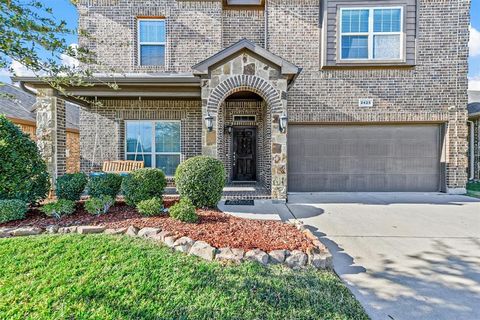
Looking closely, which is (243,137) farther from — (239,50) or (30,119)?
(30,119)

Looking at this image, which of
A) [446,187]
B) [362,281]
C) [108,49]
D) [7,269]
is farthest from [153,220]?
[446,187]

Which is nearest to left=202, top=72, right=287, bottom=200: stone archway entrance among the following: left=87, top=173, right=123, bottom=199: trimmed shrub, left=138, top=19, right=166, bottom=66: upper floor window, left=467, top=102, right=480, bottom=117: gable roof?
left=87, top=173, right=123, bottom=199: trimmed shrub

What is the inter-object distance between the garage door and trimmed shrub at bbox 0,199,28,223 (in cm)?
729

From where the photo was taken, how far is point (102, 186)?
18.0ft

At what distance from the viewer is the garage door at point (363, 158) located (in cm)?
920

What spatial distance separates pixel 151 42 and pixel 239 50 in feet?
15.1

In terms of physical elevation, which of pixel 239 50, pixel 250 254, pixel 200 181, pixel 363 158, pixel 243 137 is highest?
pixel 239 50

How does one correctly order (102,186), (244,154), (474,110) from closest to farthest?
(102,186)
(244,154)
(474,110)

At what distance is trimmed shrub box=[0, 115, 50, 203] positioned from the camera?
190 inches

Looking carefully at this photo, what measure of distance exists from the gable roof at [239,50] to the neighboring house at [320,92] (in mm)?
1413

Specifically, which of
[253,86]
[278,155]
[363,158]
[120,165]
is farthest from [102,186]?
[363,158]

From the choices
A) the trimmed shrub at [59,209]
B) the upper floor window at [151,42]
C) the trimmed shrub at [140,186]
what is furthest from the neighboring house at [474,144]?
the trimmed shrub at [59,209]

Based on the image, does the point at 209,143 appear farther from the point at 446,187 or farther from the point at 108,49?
the point at 446,187

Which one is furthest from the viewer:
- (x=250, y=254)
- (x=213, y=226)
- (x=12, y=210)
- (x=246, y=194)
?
(x=246, y=194)
